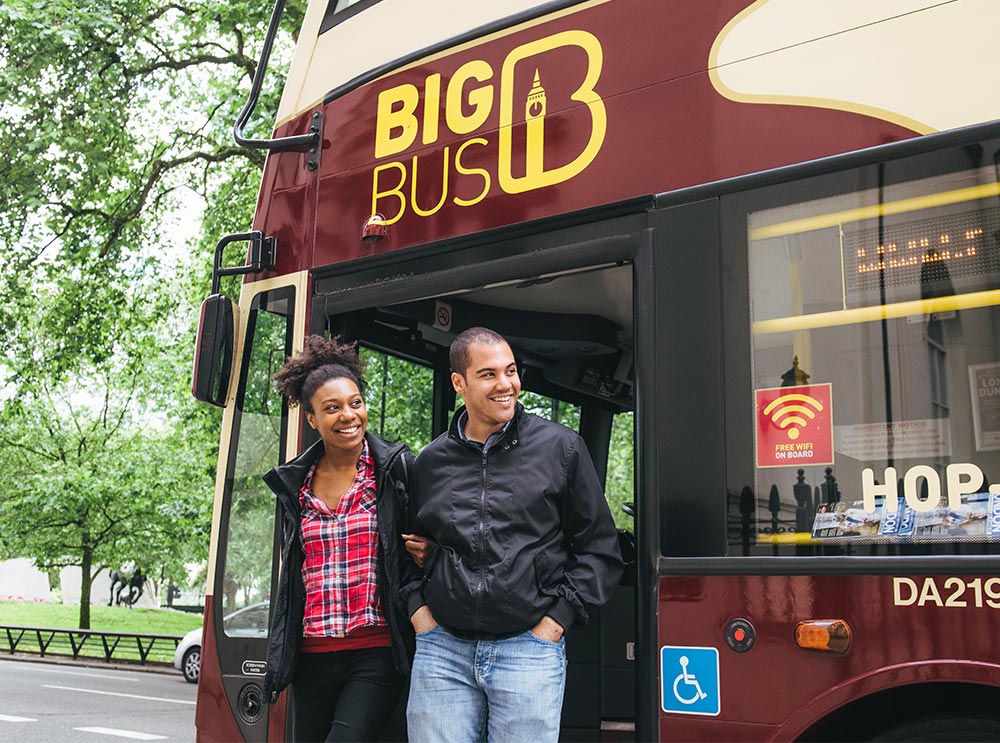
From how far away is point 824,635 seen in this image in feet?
8.68

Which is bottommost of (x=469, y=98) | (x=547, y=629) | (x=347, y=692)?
(x=347, y=692)

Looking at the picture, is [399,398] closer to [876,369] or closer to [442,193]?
[442,193]

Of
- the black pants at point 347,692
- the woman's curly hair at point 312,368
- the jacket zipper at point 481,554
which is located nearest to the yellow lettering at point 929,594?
the jacket zipper at point 481,554

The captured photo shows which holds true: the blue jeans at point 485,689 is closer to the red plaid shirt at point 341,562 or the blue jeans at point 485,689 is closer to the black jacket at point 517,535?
the black jacket at point 517,535

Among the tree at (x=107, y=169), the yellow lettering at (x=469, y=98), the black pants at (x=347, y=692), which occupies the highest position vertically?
the tree at (x=107, y=169)

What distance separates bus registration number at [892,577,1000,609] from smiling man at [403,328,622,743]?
0.77m

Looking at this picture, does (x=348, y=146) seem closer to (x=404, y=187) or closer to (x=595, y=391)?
(x=404, y=187)

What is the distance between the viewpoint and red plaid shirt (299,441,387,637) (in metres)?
3.24

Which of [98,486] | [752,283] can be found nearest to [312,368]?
[752,283]

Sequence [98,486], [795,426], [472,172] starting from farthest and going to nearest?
[98,486], [472,172], [795,426]

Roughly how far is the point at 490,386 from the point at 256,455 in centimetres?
158

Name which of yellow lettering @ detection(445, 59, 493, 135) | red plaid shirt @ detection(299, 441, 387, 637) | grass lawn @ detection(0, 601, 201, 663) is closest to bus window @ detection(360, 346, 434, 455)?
yellow lettering @ detection(445, 59, 493, 135)

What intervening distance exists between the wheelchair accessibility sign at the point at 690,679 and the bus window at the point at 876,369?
0.31 metres

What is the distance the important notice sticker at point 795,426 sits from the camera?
2771mm
